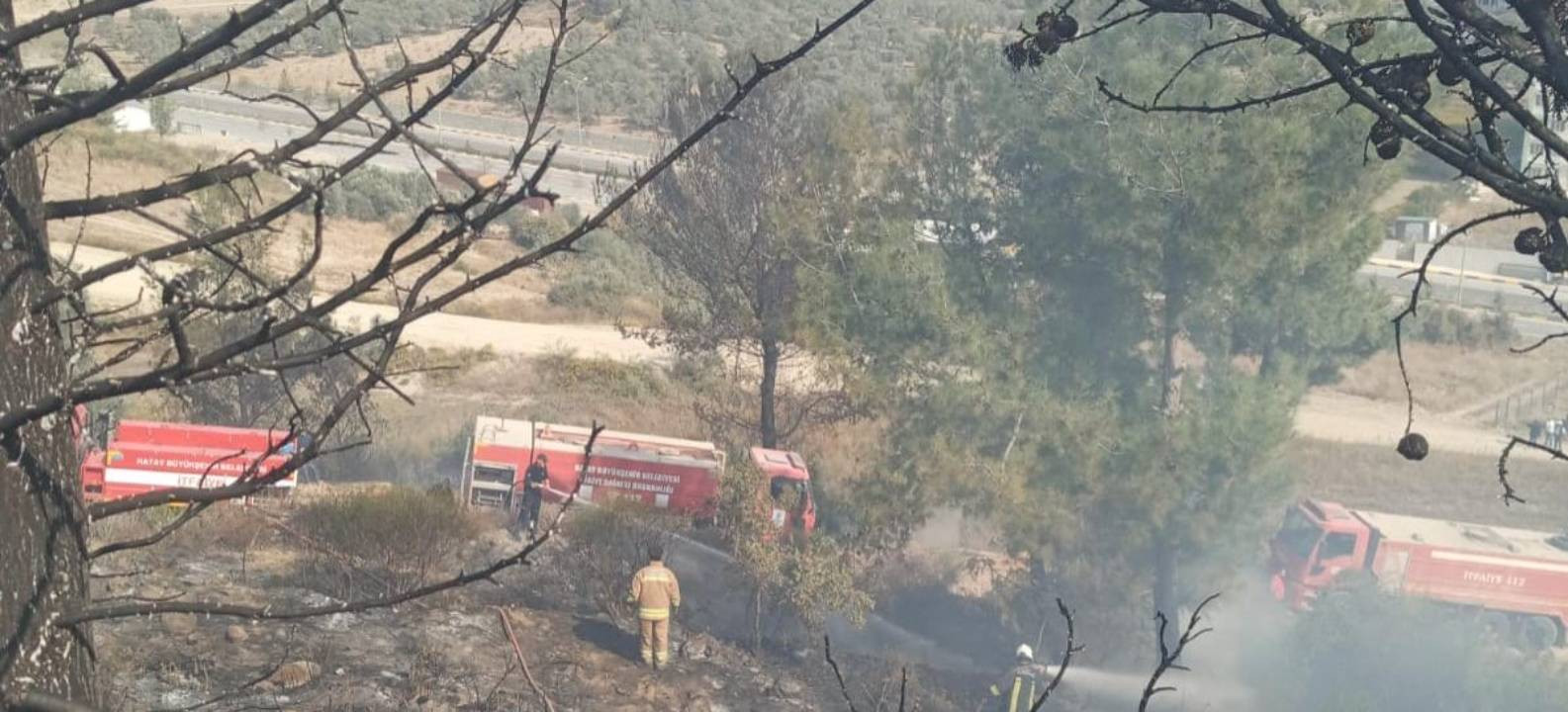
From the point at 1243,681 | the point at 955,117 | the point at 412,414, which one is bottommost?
the point at 1243,681

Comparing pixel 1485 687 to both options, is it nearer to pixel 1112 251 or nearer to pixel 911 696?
pixel 1112 251

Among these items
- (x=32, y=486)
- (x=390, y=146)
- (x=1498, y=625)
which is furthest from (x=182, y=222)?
(x=32, y=486)

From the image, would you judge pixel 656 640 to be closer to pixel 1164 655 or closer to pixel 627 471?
pixel 627 471

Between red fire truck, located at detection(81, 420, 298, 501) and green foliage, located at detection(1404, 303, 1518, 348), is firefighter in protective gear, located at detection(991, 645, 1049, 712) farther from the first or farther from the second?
green foliage, located at detection(1404, 303, 1518, 348)

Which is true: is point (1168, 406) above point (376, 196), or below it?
below

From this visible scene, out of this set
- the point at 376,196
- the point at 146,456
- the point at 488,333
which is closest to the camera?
the point at 146,456

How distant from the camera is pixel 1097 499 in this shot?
2159 cm

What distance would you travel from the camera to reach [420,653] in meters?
14.7

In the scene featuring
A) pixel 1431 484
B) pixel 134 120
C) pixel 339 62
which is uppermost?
pixel 339 62

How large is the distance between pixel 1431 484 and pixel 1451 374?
26.9 feet

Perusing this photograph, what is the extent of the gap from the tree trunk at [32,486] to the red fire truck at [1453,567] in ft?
82.6

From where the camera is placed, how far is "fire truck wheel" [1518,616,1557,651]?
85.3ft

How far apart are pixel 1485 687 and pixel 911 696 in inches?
386

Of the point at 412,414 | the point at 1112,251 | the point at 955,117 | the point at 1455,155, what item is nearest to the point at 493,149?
the point at 412,414
